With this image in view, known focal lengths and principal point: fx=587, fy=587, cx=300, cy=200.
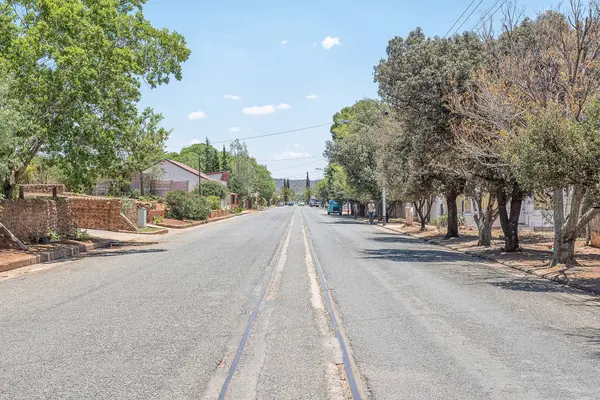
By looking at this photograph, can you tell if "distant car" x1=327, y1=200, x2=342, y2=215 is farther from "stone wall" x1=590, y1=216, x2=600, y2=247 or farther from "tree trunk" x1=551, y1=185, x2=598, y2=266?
"tree trunk" x1=551, y1=185, x2=598, y2=266

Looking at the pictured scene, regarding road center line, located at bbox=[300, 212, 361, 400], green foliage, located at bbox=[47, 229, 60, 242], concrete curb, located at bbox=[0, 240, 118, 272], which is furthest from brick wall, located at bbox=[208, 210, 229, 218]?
road center line, located at bbox=[300, 212, 361, 400]

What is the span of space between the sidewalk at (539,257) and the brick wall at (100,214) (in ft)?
53.0

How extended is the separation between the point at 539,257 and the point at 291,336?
13153 mm

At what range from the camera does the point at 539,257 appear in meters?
18.1

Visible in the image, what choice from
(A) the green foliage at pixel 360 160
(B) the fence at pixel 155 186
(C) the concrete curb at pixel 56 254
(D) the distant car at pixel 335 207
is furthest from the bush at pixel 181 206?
(D) the distant car at pixel 335 207

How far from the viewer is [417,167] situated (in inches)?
972

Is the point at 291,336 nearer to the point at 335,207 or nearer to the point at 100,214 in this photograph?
the point at 100,214

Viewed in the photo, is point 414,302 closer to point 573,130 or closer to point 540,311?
point 540,311

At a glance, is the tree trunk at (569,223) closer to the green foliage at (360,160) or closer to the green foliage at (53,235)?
the green foliage at (53,235)

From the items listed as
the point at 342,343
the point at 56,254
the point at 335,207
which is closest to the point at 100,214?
the point at 56,254

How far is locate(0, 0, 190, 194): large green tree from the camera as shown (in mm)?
18078

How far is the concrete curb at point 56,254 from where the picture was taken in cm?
1577

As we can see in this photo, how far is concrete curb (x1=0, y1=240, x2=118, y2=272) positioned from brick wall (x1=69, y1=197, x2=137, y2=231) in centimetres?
721

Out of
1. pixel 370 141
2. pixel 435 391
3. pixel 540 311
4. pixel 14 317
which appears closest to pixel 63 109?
pixel 14 317
